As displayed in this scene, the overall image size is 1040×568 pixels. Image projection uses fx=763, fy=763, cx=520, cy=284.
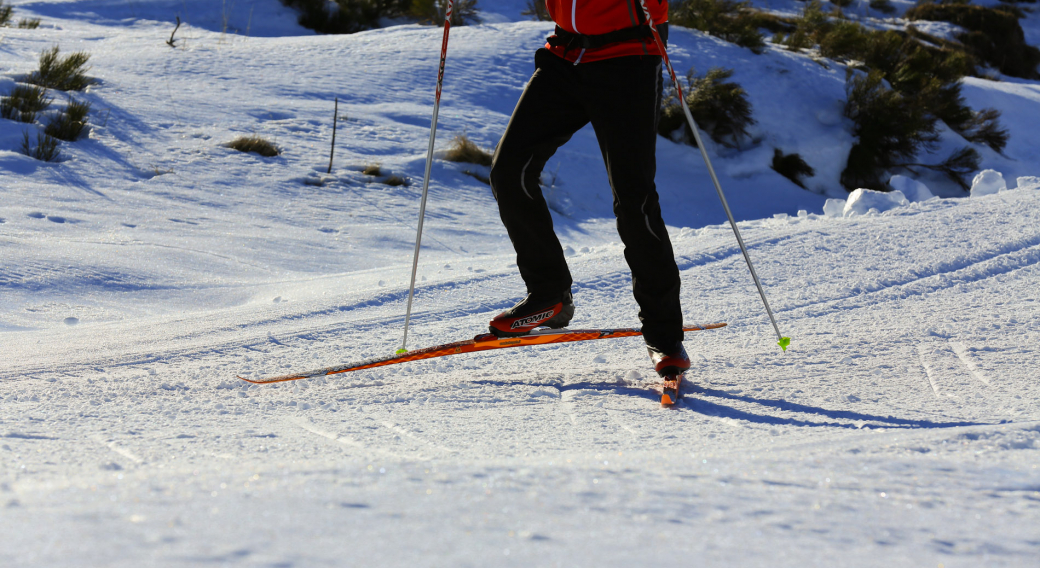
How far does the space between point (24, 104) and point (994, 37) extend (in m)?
20.4

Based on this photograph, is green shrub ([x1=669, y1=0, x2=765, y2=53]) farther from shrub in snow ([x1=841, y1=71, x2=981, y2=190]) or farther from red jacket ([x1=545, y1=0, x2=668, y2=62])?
red jacket ([x1=545, y1=0, x2=668, y2=62])

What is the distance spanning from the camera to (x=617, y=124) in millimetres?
2584

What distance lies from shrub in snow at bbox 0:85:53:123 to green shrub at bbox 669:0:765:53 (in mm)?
9059

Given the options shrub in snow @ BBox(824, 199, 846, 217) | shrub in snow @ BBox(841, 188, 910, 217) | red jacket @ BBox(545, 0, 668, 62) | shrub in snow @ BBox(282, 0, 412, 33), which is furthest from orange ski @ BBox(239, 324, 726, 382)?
shrub in snow @ BBox(282, 0, 412, 33)

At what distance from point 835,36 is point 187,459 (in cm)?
1398

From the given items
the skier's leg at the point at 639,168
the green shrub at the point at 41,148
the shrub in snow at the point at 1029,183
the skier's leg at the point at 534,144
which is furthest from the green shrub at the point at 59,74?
the shrub in snow at the point at 1029,183

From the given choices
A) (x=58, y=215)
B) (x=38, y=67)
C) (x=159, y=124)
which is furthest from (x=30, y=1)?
(x=58, y=215)

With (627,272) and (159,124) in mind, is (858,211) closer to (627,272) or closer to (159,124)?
(627,272)

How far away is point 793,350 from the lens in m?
3.14

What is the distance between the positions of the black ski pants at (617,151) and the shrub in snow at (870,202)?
358cm

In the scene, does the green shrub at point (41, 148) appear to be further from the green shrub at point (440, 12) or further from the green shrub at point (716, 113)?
the green shrub at point (440, 12)

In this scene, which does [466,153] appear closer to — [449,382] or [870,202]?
[870,202]

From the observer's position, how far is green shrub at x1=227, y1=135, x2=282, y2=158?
7734 mm

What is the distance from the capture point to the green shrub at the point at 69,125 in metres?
7.07
